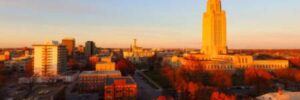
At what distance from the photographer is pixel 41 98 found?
24.4m

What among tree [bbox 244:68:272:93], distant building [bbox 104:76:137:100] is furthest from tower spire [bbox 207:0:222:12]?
distant building [bbox 104:76:137:100]

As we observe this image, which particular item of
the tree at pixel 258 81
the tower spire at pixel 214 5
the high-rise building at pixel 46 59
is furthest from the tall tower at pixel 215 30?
the high-rise building at pixel 46 59

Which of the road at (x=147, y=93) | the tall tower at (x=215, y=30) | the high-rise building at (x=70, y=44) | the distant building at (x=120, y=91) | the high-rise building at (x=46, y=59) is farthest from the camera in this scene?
the high-rise building at (x=70, y=44)

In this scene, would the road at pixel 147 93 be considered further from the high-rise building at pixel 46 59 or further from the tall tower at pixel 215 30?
the tall tower at pixel 215 30

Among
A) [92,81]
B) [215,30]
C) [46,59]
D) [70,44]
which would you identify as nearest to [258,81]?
[92,81]

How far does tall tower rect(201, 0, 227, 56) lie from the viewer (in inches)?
2243

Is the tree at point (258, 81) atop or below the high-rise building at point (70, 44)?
below

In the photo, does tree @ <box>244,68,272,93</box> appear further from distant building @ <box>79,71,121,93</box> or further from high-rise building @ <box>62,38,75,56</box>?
high-rise building @ <box>62,38,75,56</box>

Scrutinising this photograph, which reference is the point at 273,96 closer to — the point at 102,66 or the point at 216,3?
the point at 102,66

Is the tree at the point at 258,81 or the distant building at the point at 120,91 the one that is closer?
the distant building at the point at 120,91

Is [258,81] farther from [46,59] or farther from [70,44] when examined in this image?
[70,44]

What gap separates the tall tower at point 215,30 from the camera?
187ft

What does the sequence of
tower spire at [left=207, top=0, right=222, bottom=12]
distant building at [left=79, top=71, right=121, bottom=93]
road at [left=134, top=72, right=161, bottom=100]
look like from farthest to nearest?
tower spire at [left=207, top=0, right=222, bottom=12], distant building at [left=79, top=71, right=121, bottom=93], road at [left=134, top=72, right=161, bottom=100]

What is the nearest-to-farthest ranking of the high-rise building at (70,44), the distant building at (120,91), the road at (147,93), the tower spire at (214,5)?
the distant building at (120,91) → the road at (147,93) → the tower spire at (214,5) → the high-rise building at (70,44)
